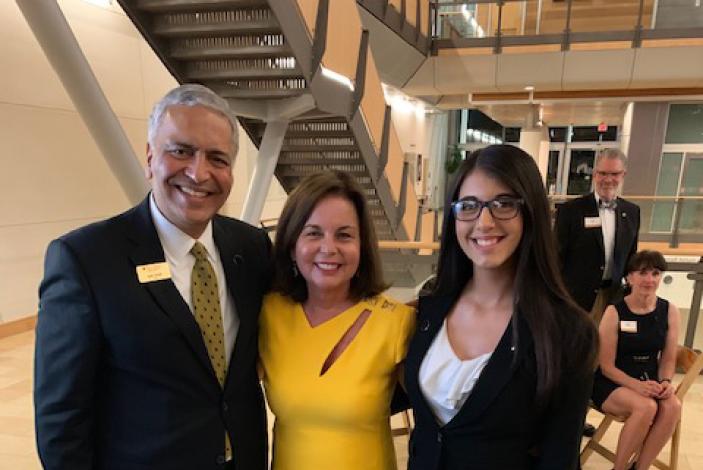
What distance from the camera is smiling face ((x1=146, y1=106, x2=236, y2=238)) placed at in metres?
1.20

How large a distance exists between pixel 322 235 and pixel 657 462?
2544 millimetres

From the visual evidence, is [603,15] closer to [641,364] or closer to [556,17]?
[556,17]

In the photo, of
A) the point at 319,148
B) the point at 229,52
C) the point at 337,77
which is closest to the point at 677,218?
the point at 319,148

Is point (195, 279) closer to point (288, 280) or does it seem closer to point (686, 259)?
point (288, 280)

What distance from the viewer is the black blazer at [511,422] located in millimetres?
1142

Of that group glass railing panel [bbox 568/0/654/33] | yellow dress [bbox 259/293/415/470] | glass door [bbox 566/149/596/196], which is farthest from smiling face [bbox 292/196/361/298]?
glass door [bbox 566/149/596/196]

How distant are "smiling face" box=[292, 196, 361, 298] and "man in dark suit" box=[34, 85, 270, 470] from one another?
24cm

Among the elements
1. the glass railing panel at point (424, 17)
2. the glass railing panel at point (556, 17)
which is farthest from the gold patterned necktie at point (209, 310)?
the glass railing panel at point (556, 17)

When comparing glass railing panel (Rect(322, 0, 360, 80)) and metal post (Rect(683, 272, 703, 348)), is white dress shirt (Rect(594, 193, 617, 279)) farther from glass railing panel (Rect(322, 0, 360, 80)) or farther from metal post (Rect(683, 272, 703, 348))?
glass railing panel (Rect(322, 0, 360, 80))

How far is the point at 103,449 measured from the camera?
1.18 m

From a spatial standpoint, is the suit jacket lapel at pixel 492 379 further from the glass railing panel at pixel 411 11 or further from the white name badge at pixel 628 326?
the glass railing panel at pixel 411 11

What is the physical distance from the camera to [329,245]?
55.0 inches

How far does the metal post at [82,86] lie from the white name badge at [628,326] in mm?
3073

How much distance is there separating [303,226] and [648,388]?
2.22 m
